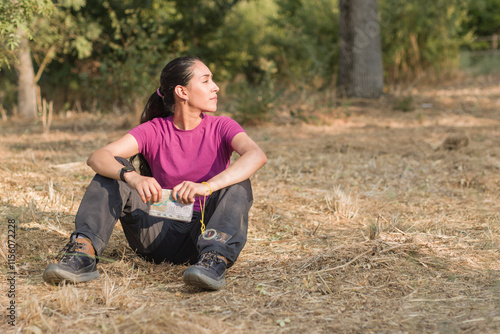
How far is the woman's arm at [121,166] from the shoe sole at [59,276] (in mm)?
502

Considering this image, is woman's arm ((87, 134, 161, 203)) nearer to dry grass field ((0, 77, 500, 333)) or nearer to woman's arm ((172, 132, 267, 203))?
woman's arm ((172, 132, 267, 203))

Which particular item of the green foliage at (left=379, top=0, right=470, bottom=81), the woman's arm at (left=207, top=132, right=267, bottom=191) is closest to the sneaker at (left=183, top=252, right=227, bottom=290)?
the woman's arm at (left=207, top=132, right=267, bottom=191)

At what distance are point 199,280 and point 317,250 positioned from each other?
100 cm

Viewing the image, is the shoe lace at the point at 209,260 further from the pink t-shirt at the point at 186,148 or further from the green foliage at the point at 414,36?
the green foliage at the point at 414,36

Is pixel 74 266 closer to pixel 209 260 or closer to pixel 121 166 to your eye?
pixel 121 166

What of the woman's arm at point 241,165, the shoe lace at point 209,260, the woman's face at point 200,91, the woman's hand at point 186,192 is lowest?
the shoe lace at point 209,260

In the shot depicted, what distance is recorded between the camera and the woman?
8.83 ft

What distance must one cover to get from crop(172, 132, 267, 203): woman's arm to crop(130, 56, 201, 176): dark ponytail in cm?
50

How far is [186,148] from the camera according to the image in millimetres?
3096

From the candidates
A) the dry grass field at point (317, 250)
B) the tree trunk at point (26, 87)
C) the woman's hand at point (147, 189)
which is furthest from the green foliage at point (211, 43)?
the woman's hand at point (147, 189)

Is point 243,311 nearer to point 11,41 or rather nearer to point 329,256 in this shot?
point 329,256

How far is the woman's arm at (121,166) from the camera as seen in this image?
2.69 metres

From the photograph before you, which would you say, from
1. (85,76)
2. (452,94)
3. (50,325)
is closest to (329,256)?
(50,325)

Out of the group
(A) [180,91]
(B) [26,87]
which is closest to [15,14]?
(A) [180,91]
